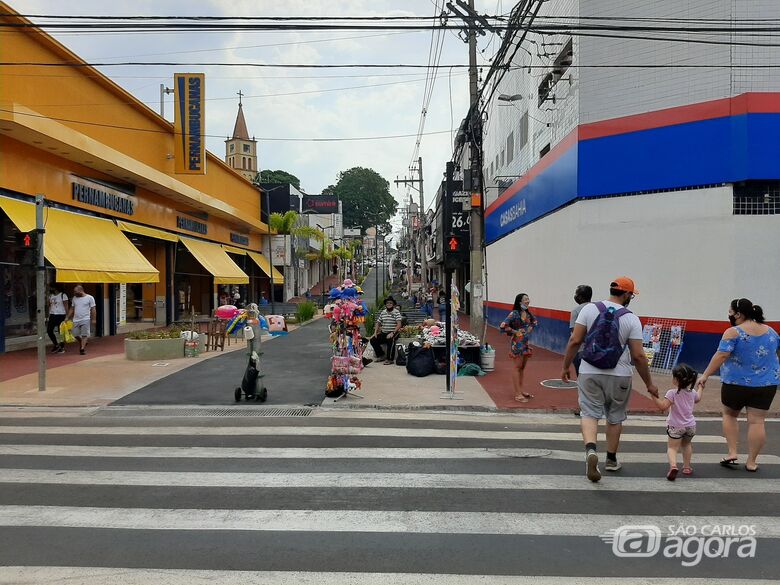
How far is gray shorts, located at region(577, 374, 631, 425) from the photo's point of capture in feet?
17.4

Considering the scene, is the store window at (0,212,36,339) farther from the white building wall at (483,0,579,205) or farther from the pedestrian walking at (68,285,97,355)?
the white building wall at (483,0,579,205)

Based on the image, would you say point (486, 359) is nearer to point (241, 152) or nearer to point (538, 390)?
point (538, 390)

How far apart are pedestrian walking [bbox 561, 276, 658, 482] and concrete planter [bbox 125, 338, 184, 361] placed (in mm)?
11232

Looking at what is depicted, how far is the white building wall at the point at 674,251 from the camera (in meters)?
11.3

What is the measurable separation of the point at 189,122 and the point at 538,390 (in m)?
16.8

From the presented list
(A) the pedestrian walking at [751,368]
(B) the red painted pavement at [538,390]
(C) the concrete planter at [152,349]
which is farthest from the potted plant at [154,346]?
(A) the pedestrian walking at [751,368]

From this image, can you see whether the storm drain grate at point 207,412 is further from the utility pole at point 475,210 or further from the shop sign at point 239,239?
the shop sign at point 239,239

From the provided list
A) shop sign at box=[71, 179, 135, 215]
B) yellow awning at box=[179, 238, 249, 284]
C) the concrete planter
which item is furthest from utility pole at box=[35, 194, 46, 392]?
yellow awning at box=[179, 238, 249, 284]

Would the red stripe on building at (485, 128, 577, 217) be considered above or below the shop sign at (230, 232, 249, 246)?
above

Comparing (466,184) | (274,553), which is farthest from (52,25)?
(274,553)

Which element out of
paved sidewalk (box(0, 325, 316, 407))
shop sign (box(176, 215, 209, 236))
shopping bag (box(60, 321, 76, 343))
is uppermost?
shop sign (box(176, 215, 209, 236))

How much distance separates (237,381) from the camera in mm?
11242

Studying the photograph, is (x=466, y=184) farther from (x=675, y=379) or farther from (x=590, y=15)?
(x=675, y=379)

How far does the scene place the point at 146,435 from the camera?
7344mm
